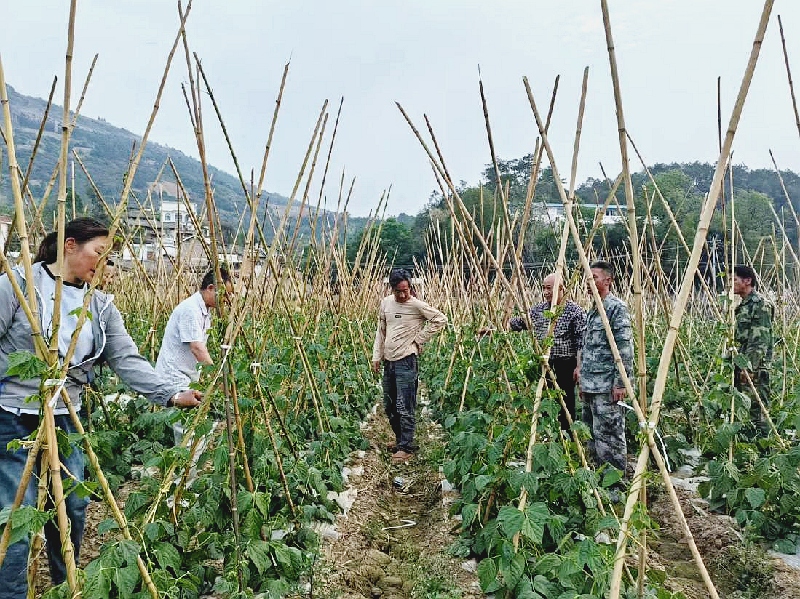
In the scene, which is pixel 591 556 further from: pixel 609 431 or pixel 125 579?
pixel 609 431

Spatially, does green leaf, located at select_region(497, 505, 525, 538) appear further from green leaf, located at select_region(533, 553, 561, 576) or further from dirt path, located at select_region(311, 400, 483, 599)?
dirt path, located at select_region(311, 400, 483, 599)

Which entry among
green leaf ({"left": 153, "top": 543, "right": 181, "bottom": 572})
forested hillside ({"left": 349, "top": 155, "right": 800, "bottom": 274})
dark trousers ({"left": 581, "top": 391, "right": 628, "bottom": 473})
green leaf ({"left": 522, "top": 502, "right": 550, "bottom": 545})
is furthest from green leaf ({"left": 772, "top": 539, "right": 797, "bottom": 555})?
forested hillside ({"left": 349, "top": 155, "right": 800, "bottom": 274})

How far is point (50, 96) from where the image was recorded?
2.78 metres

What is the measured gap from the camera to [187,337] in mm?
4520

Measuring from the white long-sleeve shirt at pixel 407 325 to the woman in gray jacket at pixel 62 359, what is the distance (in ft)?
10.9

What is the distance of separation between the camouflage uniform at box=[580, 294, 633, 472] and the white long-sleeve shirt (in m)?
1.68

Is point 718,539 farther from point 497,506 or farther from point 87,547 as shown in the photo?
point 87,547

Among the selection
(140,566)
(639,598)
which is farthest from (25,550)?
(639,598)

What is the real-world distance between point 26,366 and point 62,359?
77cm

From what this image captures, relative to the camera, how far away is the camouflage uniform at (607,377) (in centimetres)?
439

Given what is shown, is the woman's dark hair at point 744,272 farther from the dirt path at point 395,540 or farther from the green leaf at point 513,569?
the green leaf at point 513,569

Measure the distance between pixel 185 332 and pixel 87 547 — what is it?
157 centimetres

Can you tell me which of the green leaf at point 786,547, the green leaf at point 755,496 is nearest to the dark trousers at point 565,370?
the green leaf at point 755,496

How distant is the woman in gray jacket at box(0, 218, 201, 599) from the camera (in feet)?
7.25
